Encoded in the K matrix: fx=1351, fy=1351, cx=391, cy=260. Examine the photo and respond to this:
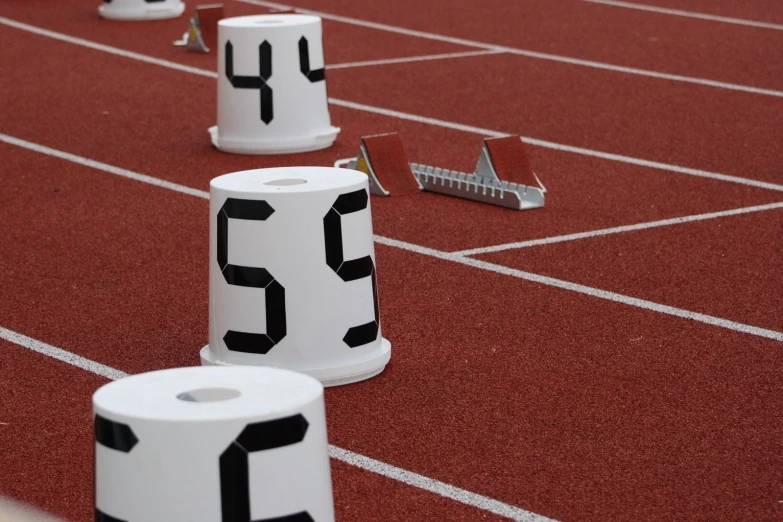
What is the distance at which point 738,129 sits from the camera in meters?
9.90

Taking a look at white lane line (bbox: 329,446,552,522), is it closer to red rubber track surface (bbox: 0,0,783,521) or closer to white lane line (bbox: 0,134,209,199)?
red rubber track surface (bbox: 0,0,783,521)

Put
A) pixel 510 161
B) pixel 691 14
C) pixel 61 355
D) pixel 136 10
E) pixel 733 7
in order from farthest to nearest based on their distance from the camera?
pixel 733 7, pixel 691 14, pixel 136 10, pixel 510 161, pixel 61 355

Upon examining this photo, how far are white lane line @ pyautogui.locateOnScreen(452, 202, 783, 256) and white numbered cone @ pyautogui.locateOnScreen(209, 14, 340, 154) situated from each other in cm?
242

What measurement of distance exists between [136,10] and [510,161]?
798 centimetres

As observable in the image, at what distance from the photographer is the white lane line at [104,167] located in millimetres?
8289

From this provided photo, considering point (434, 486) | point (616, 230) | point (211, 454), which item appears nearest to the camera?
point (211, 454)

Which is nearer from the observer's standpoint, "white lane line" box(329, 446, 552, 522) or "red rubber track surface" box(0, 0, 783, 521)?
"white lane line" box(329, 446, 552, 522)

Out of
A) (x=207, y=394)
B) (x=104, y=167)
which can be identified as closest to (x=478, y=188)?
(x=104, y=167)

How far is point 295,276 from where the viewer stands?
4895mm

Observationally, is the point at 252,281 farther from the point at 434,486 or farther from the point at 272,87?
the point at 272,87

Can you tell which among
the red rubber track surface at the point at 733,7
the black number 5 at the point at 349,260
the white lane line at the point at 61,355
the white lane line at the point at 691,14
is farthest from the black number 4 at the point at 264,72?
the red rubber track surface at the point at 733,7

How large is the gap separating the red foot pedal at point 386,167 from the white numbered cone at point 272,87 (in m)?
0.87

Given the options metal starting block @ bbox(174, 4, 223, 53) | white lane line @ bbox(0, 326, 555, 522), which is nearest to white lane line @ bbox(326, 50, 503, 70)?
metal starting block @ bbox(174, 4, 223, 53)

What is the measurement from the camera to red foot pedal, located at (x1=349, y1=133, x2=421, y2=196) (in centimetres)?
812
